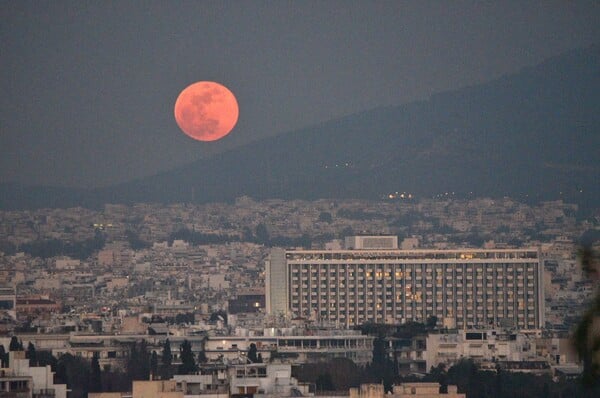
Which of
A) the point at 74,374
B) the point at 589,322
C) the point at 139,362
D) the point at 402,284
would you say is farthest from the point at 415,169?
the point at 589,322

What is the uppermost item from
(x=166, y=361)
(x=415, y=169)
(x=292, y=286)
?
(x=415, y=169)

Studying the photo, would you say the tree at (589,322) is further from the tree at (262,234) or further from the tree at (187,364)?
the tree at (262,234)

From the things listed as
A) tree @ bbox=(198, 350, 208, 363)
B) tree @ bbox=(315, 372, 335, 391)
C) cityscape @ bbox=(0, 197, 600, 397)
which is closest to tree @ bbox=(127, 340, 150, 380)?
cityscape @ bbox=(0, 197, 600, 397)

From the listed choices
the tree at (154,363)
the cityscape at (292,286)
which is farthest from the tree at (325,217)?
the tree at (154,363)

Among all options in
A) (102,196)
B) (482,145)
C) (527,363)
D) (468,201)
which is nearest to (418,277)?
(527,363)

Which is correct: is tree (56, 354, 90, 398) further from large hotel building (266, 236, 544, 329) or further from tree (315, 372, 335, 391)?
large hotel building (266, 236, 544, 329)

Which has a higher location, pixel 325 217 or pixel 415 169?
pixel 415 169

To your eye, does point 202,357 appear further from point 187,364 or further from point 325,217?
point 325,217
